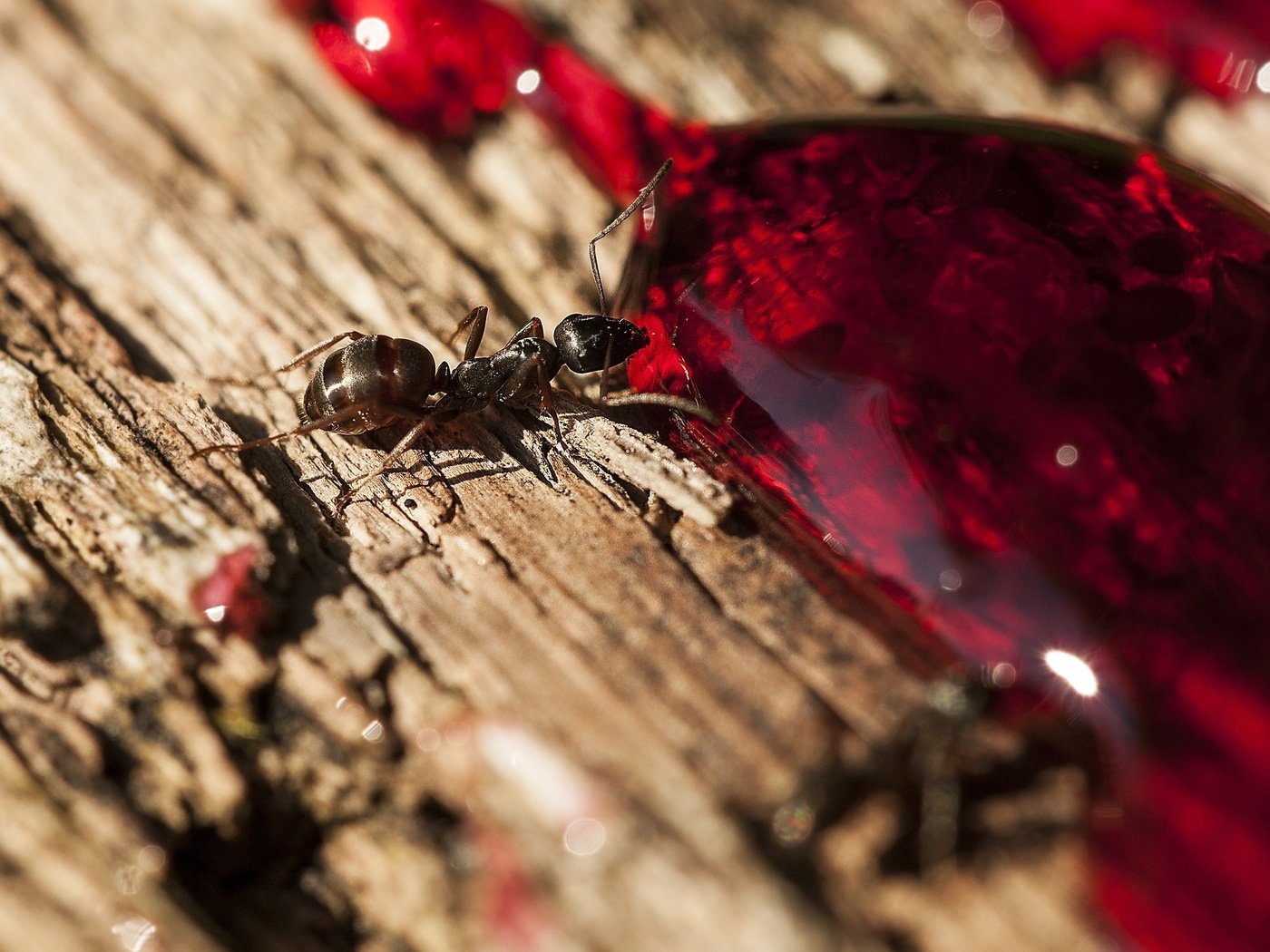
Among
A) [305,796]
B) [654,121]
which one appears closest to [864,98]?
[654,121]

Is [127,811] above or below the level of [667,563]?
below

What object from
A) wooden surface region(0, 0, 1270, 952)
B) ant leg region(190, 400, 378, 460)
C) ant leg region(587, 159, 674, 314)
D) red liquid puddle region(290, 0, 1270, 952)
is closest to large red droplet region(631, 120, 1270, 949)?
red liquid puddle region(290, 0, 1270, 952)

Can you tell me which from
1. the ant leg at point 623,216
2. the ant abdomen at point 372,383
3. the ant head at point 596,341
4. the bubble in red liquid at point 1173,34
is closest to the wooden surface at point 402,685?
the ant abdomen at point 372,383

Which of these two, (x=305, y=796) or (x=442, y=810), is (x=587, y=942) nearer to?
(x=442, y=810)

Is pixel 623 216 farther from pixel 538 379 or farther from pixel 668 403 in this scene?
pixel 668 403

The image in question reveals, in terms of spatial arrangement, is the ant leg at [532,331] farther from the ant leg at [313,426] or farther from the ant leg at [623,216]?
the ant leg at [313,426]

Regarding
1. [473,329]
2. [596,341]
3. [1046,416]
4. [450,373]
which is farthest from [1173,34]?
[450,373]
